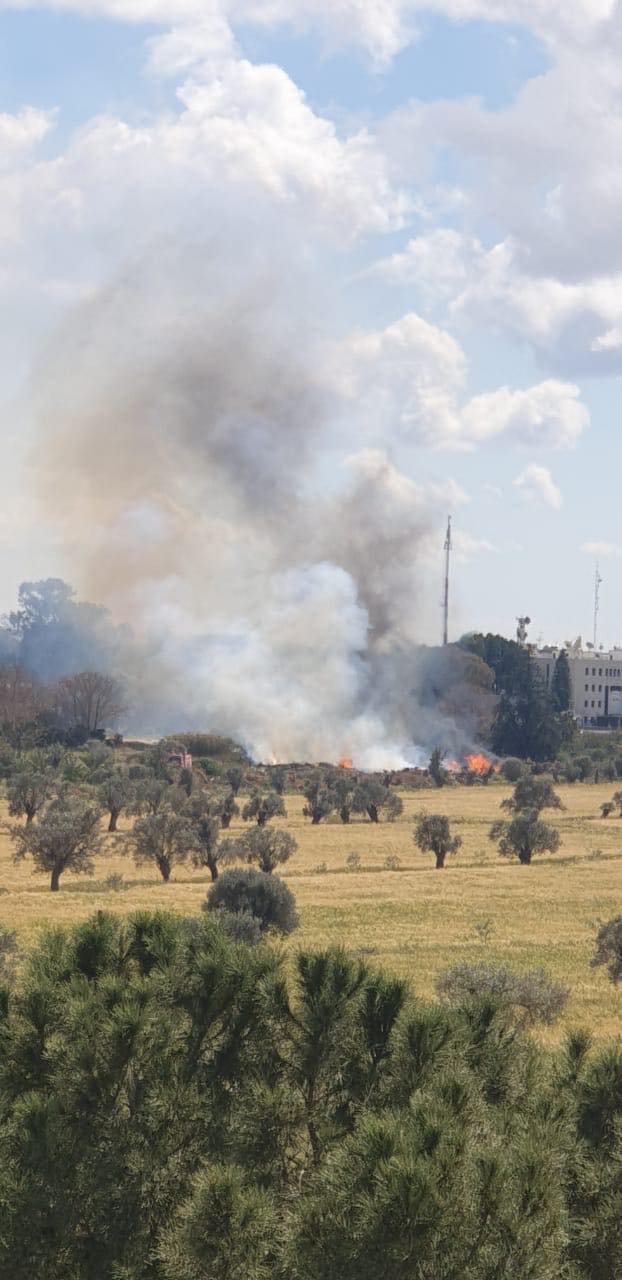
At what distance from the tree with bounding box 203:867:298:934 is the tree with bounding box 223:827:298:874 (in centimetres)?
1541

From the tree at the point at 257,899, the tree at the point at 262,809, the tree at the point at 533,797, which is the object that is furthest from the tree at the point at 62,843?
the tree at the point at 533,797

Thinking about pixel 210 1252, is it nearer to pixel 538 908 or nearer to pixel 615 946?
pixel 615 946

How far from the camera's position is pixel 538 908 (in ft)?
169

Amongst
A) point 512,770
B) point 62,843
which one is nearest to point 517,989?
point 62,843

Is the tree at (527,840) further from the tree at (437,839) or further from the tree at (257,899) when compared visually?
the tree at (257,899)

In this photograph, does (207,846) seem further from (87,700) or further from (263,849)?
(87,700)

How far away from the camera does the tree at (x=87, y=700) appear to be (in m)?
149

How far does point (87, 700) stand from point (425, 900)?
329 ft

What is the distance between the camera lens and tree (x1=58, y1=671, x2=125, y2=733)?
489 ft

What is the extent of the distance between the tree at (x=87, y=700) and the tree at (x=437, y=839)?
274ft

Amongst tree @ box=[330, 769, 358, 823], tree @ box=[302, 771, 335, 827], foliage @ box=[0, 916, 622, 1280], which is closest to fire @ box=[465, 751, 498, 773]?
tree @ box=[330, 769, 358, 823]

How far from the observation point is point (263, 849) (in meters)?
61.1

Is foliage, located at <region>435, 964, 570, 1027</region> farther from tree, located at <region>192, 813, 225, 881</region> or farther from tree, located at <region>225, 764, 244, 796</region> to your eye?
tree, located at <region>225, 764, 244, 796</region>

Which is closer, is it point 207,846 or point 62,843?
point 62,843
